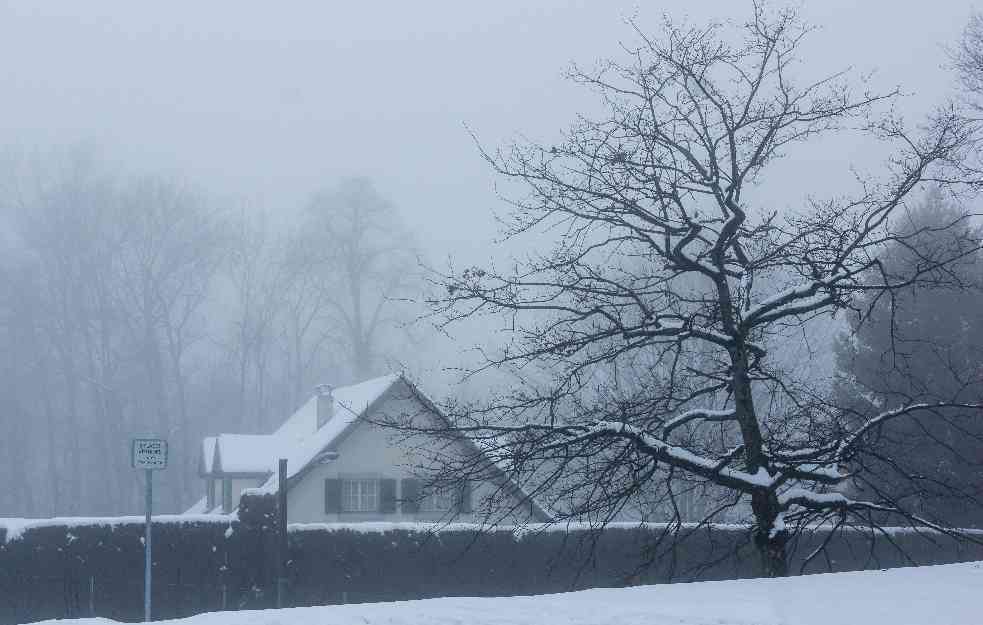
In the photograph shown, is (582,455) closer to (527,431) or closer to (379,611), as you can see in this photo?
(527,431)

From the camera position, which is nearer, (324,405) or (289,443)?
(324,405)

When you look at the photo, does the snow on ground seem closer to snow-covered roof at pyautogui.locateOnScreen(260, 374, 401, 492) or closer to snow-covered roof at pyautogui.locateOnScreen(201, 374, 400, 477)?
snow-covered roof at pyautogui.locateOnScreen(260, 374, 401, 492)

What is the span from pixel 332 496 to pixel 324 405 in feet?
22.5

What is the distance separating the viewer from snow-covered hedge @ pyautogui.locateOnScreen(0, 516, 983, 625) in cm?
2358

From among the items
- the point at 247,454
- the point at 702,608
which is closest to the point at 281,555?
the point at 702,608

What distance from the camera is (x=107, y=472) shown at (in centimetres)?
6153

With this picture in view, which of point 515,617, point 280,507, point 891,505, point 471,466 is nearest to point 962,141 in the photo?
point 891,505

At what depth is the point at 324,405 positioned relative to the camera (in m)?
43.2

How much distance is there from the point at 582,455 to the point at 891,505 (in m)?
3.15

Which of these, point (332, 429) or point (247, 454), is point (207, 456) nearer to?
point (247, 454)

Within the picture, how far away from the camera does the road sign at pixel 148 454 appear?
54.5 feet

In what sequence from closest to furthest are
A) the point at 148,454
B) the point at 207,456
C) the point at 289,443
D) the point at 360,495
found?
the point at 148,454 → the point at 360,495 → the point at 289,443 → the point at 207,456

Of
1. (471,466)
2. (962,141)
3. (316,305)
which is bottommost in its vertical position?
(471,466)

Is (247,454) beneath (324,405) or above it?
beneath
